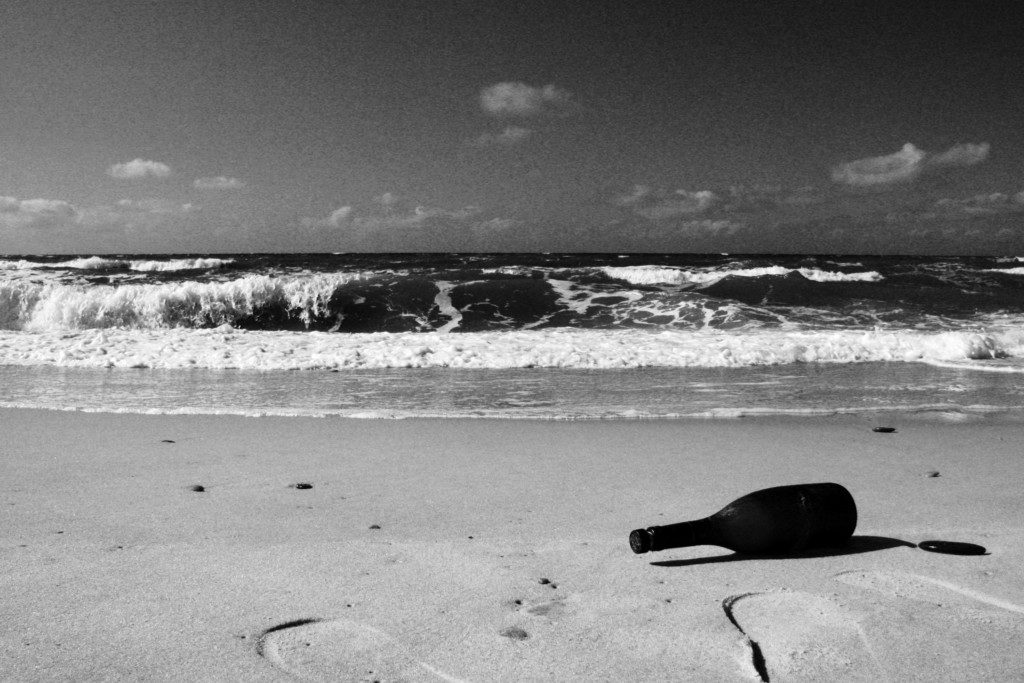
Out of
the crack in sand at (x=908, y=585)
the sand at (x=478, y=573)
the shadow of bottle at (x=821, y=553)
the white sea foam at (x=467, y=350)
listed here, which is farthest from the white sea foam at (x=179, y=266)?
the crack in sand at (x=908, y=585)

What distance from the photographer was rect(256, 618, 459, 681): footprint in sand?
1.68 metres

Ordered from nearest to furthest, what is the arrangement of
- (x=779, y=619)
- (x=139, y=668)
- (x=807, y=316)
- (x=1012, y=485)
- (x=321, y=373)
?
(x=139, y=668), (x=779, y=619), (x=1012, y=485), (x=321, y=373), (x=807, y=316)

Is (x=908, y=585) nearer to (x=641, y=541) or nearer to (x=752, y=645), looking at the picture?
(x=752, y=645)

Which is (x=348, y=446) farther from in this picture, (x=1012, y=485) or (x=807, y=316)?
(x=807, y=316)

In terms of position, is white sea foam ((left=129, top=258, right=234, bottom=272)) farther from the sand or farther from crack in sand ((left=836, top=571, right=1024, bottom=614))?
crack in sand ((left=836, top=571, right=1024, bottom=614))

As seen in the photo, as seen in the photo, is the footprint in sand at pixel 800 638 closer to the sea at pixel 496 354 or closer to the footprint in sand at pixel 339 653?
the footprint in sand at pixel 339 653

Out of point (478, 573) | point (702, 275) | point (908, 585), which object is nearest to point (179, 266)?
point (702, 275)

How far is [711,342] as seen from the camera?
409 inches

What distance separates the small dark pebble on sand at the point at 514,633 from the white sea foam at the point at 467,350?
698cm

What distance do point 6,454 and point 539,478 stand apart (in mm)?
3004

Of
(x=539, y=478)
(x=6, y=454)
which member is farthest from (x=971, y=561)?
(x=6, y=454)

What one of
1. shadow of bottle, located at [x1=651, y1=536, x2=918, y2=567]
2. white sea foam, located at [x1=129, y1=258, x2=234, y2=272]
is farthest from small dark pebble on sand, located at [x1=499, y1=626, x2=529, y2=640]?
white sea foam, located at [x1=129, y1=258, x2=234, y2=272]

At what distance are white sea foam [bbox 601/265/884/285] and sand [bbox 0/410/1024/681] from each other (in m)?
18.8

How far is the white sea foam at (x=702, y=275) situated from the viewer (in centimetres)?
2328
